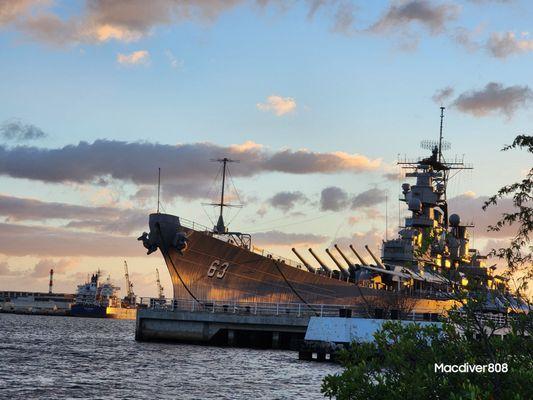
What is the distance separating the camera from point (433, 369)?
623 inches

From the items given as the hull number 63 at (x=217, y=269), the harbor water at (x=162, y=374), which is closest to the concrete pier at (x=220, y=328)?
the harbor water at (x=162, y=374)

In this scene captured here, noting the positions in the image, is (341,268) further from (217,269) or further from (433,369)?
(433,369)

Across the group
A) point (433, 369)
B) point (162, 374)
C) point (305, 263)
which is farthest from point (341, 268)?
point (433, 369)

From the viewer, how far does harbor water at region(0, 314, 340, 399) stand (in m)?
36.6

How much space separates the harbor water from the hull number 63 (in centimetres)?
672

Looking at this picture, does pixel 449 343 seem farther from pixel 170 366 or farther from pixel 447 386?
pixel 170 366

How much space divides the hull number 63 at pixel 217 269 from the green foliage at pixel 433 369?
1874 inches

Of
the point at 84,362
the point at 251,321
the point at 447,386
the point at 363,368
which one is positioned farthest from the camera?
the point at 251,321

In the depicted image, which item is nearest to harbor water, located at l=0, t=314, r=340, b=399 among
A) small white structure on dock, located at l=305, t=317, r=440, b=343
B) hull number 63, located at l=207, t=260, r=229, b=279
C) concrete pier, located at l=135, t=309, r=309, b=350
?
concrete pier, located at l=135, t=309, r=309, b=350

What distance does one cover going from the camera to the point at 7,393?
3556 centimetres

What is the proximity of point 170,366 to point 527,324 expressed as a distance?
1250 inches

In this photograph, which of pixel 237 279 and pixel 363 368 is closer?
pixel 363 368

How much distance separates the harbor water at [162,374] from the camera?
36562mm

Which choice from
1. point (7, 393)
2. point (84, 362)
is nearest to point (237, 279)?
point (84, 362)
